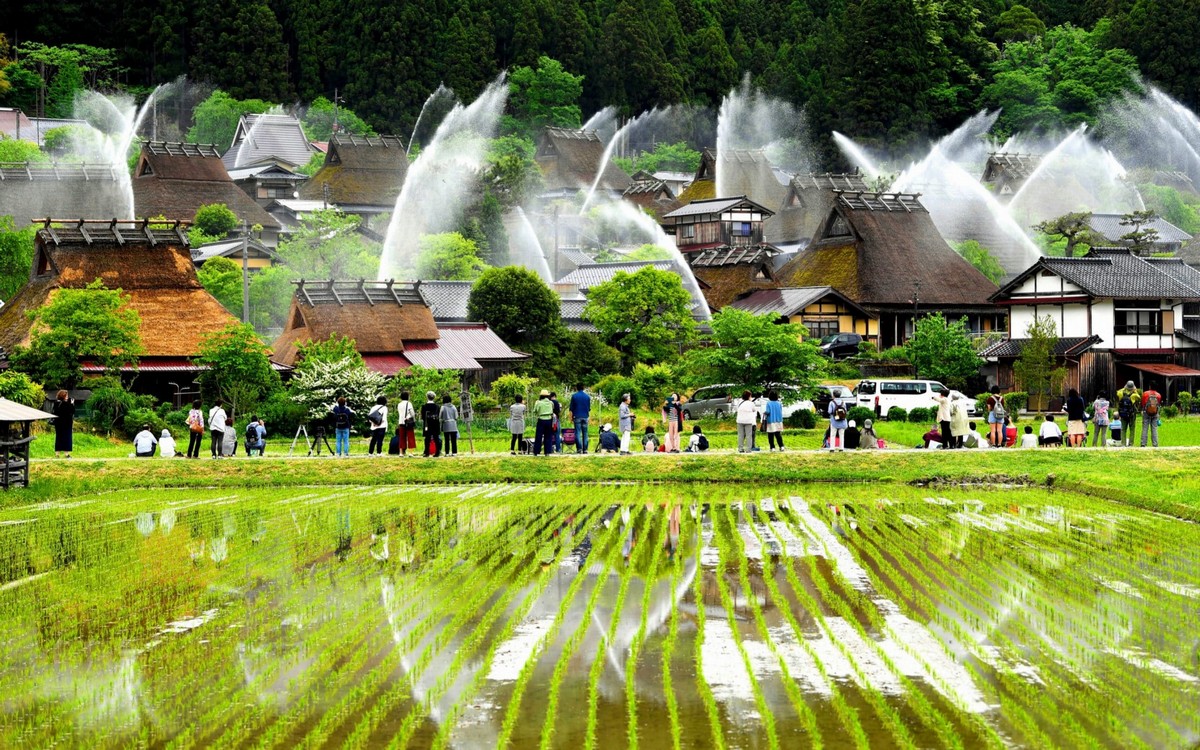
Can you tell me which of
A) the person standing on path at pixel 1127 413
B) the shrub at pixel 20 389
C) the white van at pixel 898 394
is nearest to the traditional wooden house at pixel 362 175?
the white van at pixel 898 394

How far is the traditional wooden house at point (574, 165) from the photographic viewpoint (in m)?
93.0

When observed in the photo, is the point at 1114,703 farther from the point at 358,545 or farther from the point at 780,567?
the point at 358,545

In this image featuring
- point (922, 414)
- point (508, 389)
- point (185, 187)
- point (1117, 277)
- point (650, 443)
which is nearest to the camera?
point (650, 443)

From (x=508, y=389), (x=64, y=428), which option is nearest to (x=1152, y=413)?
(x=508, y=389)

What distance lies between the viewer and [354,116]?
316 feet

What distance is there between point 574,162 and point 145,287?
2072 inches

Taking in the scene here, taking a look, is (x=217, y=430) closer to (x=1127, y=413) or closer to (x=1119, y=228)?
(x=1127, y=413)

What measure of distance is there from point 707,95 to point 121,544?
Result: 95955 mm

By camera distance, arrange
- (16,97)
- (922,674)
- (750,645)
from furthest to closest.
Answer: (16,97) → (750,645) → (922,674)

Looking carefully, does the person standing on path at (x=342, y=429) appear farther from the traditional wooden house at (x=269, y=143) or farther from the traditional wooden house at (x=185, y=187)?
the traditional wooden house at (x=269, y=143)

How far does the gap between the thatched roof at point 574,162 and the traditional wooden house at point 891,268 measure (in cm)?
2874

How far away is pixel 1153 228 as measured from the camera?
77125 mm

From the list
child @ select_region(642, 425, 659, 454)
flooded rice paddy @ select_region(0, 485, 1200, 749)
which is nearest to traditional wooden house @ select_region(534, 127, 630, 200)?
child @ select_region(642, 425, 659, 454)

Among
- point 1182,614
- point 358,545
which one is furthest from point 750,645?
point 358,545
